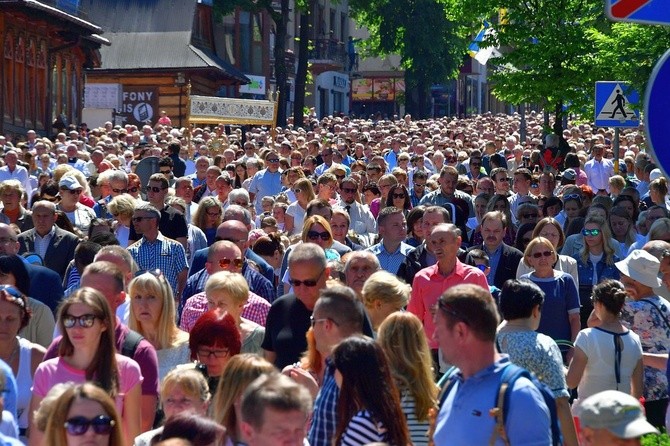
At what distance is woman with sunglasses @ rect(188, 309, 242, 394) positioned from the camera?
23.1ft

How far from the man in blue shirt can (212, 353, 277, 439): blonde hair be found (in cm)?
102

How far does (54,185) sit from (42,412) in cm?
908

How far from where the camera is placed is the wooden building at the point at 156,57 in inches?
1838

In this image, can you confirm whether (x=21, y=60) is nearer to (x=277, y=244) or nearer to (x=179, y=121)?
(x=179, y=121)

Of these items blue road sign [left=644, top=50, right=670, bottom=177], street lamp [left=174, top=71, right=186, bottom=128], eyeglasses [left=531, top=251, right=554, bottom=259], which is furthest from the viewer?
street lamp [left=174, top=71, right=186, bottom=128]

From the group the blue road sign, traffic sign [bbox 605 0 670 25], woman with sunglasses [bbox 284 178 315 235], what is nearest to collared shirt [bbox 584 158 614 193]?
woman with sunglasses [bbox 284 178 315 235]

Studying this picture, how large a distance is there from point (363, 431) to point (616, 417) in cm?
125

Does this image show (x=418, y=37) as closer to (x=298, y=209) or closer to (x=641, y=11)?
(x=298, y=209)

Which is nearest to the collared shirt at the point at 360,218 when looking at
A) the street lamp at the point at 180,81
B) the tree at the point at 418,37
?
the street lamp at the point at 180,81

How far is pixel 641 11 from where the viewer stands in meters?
5.57


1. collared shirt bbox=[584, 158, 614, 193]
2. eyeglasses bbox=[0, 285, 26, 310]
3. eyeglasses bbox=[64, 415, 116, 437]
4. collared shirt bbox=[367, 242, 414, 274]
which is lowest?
eyeglasses bbox=[64, 415, 116, 437]

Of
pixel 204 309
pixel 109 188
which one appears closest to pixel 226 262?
pixel 204 309

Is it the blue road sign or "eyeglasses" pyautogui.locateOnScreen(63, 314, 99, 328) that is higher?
the blue road sign

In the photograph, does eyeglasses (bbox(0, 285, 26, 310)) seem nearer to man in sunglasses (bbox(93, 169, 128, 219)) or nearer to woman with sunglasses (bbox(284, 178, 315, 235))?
woman with sunglasses (bbox(284, 178, 315, 235))
